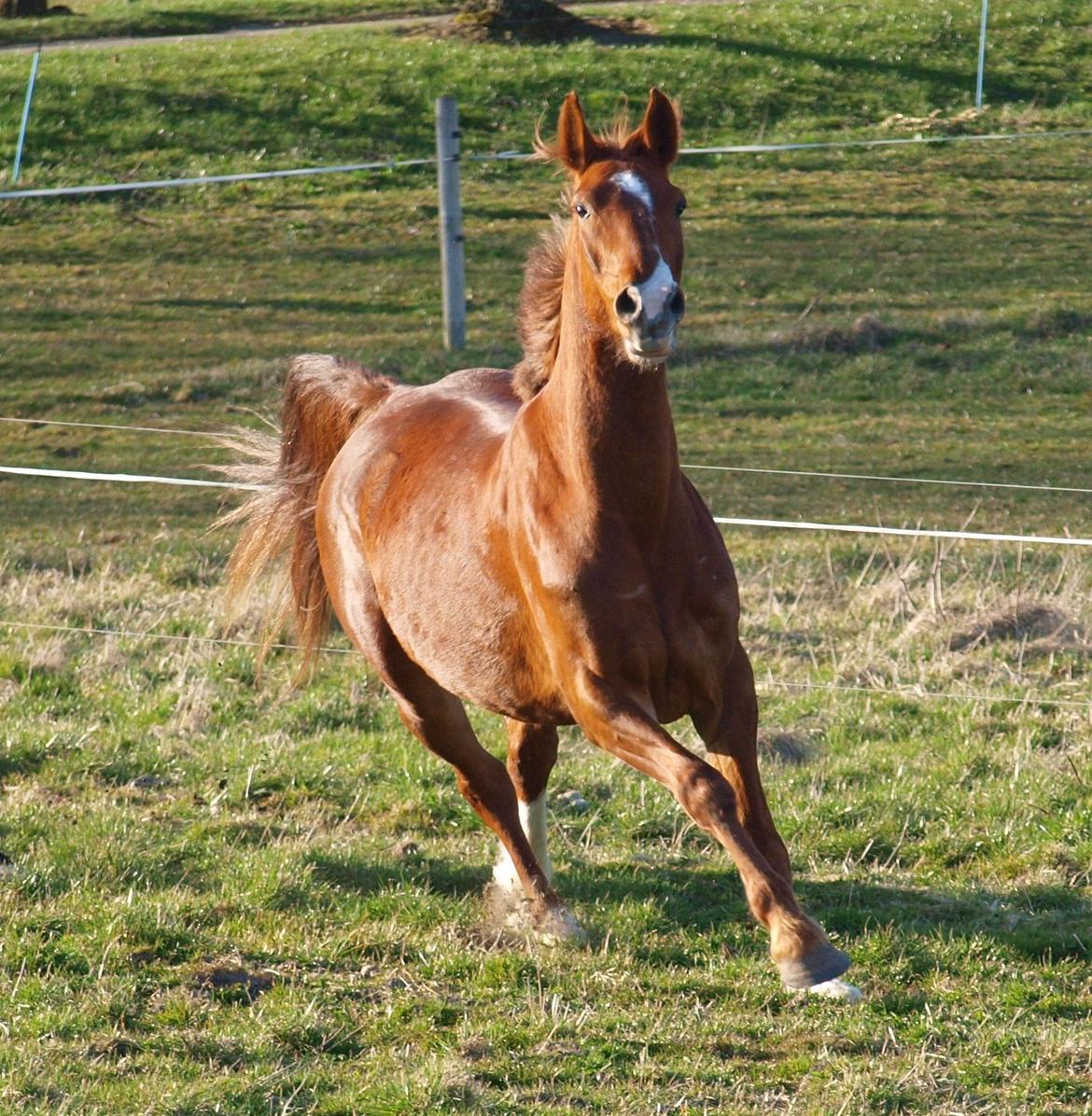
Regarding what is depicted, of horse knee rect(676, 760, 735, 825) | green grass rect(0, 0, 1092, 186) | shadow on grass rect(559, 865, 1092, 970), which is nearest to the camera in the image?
horse knee rect(676, 760, 735, 825)

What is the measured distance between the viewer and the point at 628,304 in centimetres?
427

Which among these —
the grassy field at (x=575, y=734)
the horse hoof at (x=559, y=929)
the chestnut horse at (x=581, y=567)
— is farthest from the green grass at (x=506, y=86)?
the horse hoof at (x=559, y=929)

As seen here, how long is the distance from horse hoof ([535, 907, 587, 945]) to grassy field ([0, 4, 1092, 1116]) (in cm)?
8

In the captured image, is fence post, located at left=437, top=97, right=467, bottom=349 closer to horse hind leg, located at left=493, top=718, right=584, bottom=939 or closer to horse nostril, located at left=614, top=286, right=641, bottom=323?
horse hind leg, located at left=493, top=718, right=584, bottom=939

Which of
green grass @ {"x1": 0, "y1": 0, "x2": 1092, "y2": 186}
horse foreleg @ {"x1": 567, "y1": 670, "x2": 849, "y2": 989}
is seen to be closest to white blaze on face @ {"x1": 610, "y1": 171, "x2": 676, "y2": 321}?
horse foreleg @ {"x1": 567, "y1": 670, "x2": 849, "y2": 989}

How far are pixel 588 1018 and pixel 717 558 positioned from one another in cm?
136

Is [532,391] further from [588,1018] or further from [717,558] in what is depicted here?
[588,1018]

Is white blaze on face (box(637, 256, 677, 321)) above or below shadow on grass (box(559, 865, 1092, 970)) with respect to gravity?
above

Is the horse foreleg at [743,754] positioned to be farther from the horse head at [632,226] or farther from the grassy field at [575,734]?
the horse head at [632,226]

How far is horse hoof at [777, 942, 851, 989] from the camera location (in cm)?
415

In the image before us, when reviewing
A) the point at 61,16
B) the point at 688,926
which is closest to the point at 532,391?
the point at 688,926

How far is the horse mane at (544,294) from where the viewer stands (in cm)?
513

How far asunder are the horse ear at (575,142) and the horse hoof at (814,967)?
226 cm

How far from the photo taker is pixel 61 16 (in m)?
26.9
